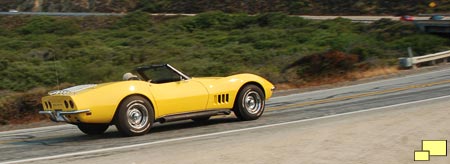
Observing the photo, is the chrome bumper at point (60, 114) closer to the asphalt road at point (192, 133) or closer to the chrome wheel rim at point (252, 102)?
the asphalt road at point (192, 133)

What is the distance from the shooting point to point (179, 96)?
10.6 meters

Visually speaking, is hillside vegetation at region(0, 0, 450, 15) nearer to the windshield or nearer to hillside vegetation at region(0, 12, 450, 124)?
hillside vegetation at region(0, 12, 450, 124)

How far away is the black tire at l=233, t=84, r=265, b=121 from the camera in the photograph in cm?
1145

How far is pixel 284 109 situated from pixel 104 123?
203 inches

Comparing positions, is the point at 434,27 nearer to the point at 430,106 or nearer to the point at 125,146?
the point at 430,106

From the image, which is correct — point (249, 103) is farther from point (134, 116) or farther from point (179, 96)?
point (134, 116)

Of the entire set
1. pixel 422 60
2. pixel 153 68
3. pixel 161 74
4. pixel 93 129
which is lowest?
pixel 422 60

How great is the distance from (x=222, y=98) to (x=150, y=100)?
1571 millimetres

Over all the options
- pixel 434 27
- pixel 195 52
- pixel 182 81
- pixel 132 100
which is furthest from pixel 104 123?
pixel 434 27

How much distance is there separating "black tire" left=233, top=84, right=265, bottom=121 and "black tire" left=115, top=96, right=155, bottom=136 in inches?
75.7

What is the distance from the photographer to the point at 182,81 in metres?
10.8

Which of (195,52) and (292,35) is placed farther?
(292,35)

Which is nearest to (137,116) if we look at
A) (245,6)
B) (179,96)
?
(179,96)

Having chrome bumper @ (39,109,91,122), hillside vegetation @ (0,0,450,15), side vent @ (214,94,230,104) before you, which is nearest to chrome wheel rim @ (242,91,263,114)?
side vent @ (214,94,230,104)
